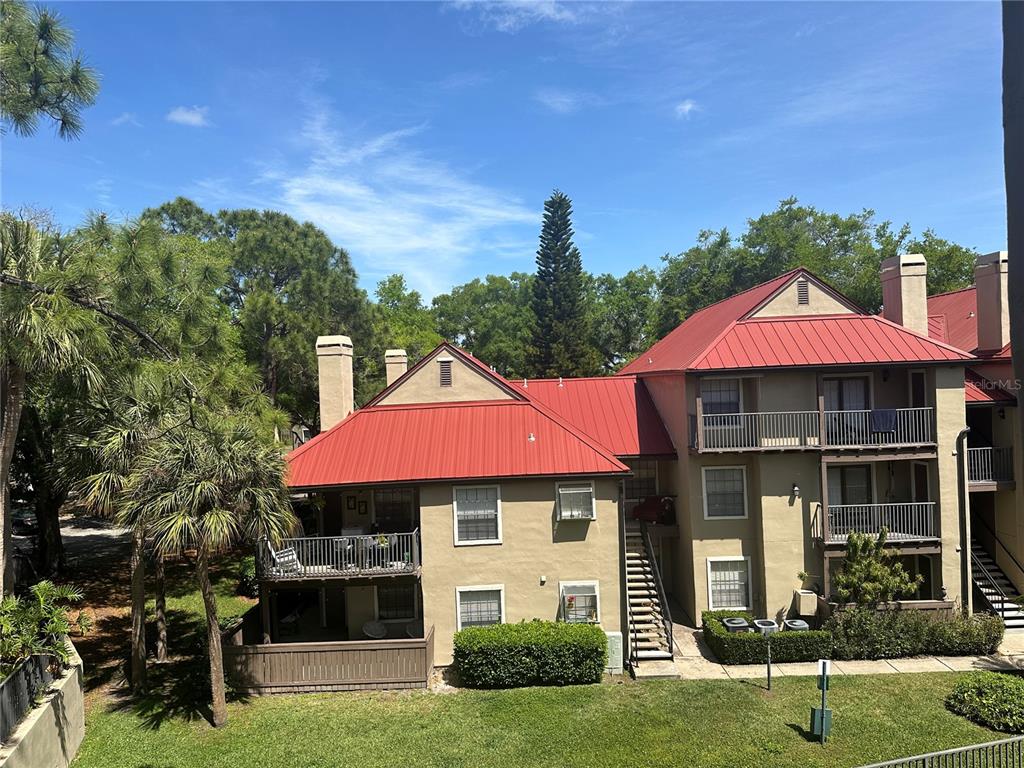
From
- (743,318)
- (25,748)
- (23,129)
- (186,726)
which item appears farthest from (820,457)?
(23,129)

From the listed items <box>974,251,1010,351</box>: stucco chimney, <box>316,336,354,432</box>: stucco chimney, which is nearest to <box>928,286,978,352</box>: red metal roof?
<box>974,251,1010,351</box>: stucco chimney

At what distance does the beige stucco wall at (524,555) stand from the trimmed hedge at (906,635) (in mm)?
6009

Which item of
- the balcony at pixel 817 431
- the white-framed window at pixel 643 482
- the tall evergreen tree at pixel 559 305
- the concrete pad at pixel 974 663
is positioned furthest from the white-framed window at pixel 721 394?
the tall evergreen tree at pixel 559 305

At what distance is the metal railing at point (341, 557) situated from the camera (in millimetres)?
16125

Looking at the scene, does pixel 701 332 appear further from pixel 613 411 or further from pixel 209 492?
pixel 209 492

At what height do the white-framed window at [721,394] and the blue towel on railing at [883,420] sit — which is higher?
the white-framed window at [721,394]

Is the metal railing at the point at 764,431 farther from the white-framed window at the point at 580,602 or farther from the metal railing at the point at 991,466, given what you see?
the metal railing at the point at 991,466

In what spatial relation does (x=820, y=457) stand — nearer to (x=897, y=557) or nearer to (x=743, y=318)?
(x=897, y=557)

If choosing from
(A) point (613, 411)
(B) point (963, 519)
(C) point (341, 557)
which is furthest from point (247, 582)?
(B) point (963, 519)

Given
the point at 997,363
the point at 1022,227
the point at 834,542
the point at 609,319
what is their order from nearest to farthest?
the point at 1022,227
the point at 834,542
the point at 997,363
the point at 609,319

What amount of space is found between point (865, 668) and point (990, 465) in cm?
792

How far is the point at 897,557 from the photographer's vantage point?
17.8m

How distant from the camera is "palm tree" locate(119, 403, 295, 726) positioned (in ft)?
42.2

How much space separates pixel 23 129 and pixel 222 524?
1037cm
